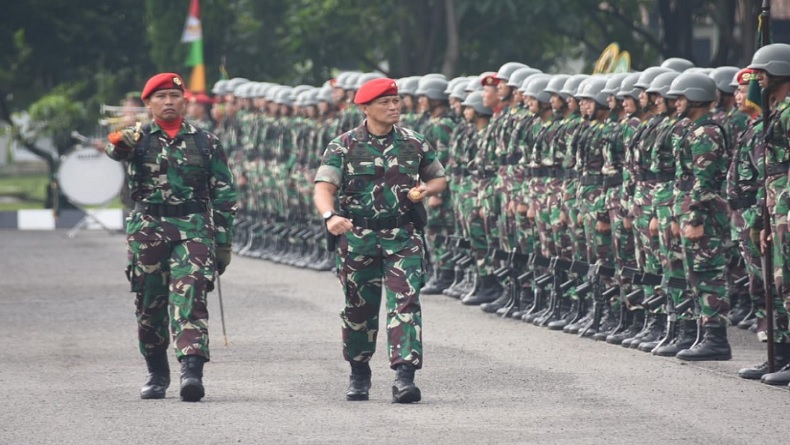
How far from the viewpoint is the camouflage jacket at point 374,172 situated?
37.9ft

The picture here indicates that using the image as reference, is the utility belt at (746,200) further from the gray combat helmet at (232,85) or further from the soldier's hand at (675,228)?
the gray combat helmet at (232,85)

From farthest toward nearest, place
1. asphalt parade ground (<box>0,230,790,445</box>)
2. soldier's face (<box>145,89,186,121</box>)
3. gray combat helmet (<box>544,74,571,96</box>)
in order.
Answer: gray combat helmet (<box>544,74,571,96</box>) < soldier's face (<box>145,89,186,121</box>) < asphalt parade ground (<box>0,230,790,445</box>)

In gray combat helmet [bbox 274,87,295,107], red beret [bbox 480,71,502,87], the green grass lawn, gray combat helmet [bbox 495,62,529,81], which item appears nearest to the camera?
gray combat helmet [bbox 495,62,529,81]

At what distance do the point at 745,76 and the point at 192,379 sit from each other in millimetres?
4377

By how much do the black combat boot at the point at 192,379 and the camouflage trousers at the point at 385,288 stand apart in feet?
2.80

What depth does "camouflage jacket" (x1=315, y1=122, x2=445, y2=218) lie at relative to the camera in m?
11.6

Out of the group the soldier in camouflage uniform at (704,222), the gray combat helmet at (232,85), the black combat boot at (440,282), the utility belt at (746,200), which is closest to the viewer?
the utility belt at (746,200)

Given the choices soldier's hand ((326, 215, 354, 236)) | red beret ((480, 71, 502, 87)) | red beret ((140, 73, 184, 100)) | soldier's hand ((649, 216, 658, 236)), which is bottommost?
soldier's hand ((649, 216, 658, 236))

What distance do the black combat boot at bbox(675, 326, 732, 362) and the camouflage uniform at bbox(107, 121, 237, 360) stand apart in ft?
11.4

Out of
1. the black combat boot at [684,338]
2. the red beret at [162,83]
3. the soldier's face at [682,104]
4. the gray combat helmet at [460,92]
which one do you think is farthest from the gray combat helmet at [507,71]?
the red beret at [162,83]

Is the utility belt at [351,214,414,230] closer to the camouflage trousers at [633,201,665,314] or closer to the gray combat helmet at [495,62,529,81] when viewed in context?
the camouflage trousers at [633,201,665,314]

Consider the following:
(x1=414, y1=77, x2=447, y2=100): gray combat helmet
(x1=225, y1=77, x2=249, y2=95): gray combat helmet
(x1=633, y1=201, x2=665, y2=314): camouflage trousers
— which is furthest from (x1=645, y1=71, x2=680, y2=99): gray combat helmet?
(x1=225, y1=77, x2=249, y2=95): gray combat helmet

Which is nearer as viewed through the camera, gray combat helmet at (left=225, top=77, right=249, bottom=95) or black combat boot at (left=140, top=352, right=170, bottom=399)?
black combat boot at (left=140, top=352, right=170, bottom=399)

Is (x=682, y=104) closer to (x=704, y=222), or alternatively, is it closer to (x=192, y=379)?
(x=704, y=222)
